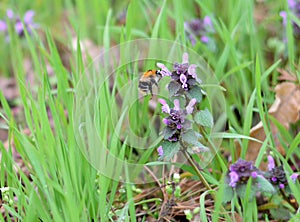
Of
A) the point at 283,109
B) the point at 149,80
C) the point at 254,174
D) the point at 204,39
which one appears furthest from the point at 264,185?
the point at 204,39

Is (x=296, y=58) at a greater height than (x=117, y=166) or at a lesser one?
greater

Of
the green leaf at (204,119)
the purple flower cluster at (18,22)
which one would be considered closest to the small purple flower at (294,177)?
the green leaf at (204,119)

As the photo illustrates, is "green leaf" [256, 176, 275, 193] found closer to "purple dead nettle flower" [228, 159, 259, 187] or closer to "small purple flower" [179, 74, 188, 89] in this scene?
"purple dead nettle flower" [228, 159, 259, 187]

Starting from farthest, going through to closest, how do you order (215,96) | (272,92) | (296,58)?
(296,58) → (272,92) → (215,96)

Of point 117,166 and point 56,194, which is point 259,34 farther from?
point 56,194

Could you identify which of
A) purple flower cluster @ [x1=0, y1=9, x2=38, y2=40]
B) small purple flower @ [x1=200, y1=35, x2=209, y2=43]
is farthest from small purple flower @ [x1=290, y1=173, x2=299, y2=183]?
purple flower cluster @ [x1=0, y1=9, x2=38, y2=40]

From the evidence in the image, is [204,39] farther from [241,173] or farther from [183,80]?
[241,173]

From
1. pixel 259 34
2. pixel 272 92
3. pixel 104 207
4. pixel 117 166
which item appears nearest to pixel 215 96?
pixel 272 92
